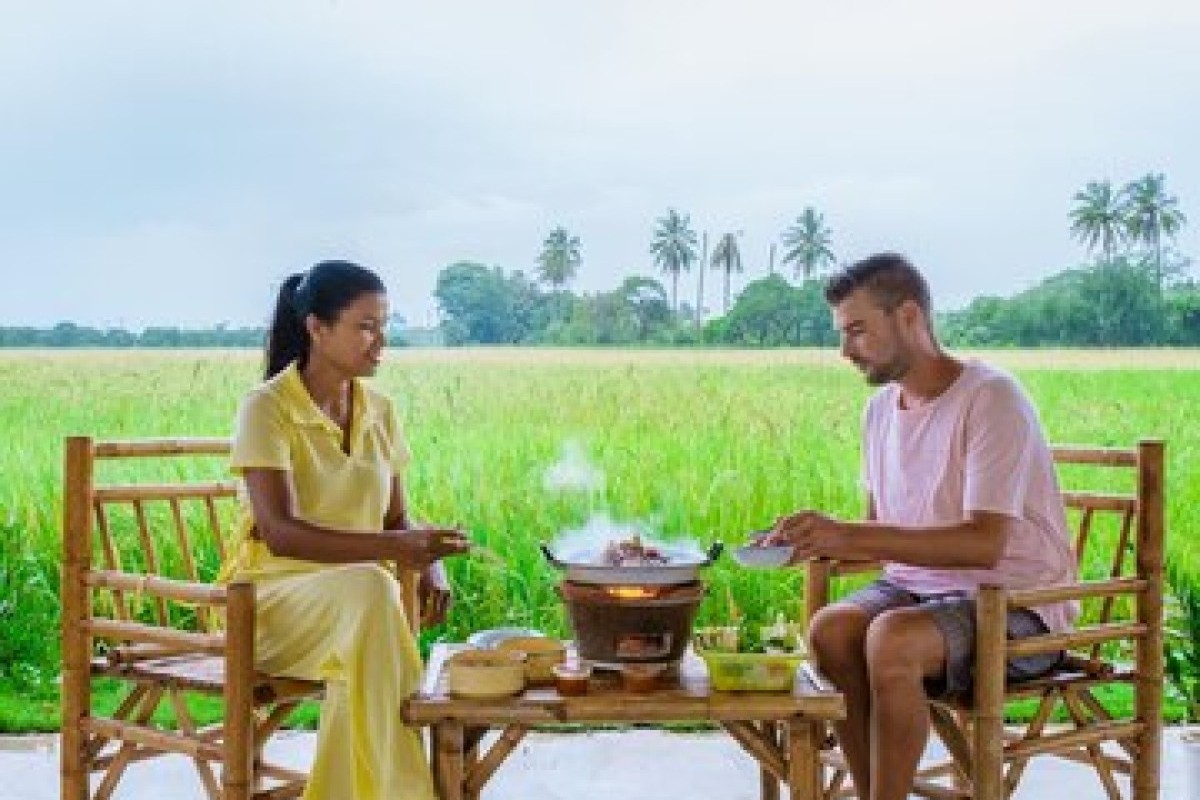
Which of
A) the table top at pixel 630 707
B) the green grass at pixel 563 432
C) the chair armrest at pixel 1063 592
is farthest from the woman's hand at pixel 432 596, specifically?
the green grass at pixel 563 432

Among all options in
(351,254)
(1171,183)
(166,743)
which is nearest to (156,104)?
(351,254)

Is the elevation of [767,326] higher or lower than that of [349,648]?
higher

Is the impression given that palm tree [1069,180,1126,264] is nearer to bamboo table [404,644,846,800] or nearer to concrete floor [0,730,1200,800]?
concrete floor [0,730,1200,800]

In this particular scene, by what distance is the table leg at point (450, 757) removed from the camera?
269 centimetres

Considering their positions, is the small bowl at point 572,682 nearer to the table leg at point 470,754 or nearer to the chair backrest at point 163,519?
the table leg at point 470,754

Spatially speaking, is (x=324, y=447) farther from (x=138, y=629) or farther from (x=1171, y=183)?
(x=1171, y=183)

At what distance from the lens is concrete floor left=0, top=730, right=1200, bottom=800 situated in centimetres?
357

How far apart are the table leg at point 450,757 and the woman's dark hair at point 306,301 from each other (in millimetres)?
912

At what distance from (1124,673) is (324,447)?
1.63m

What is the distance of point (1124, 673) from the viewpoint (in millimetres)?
3170

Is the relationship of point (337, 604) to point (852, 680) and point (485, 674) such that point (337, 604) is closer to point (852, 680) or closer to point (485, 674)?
point (485, 674)

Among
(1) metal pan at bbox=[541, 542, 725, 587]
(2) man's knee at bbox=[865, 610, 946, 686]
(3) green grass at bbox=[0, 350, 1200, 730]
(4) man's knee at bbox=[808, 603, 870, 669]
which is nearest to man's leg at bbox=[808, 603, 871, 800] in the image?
(4) man's knee at bbox=[808, 603, 870, 669]

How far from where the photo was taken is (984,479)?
299 centimetres

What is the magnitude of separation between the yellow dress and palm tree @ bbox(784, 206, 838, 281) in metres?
1.90
